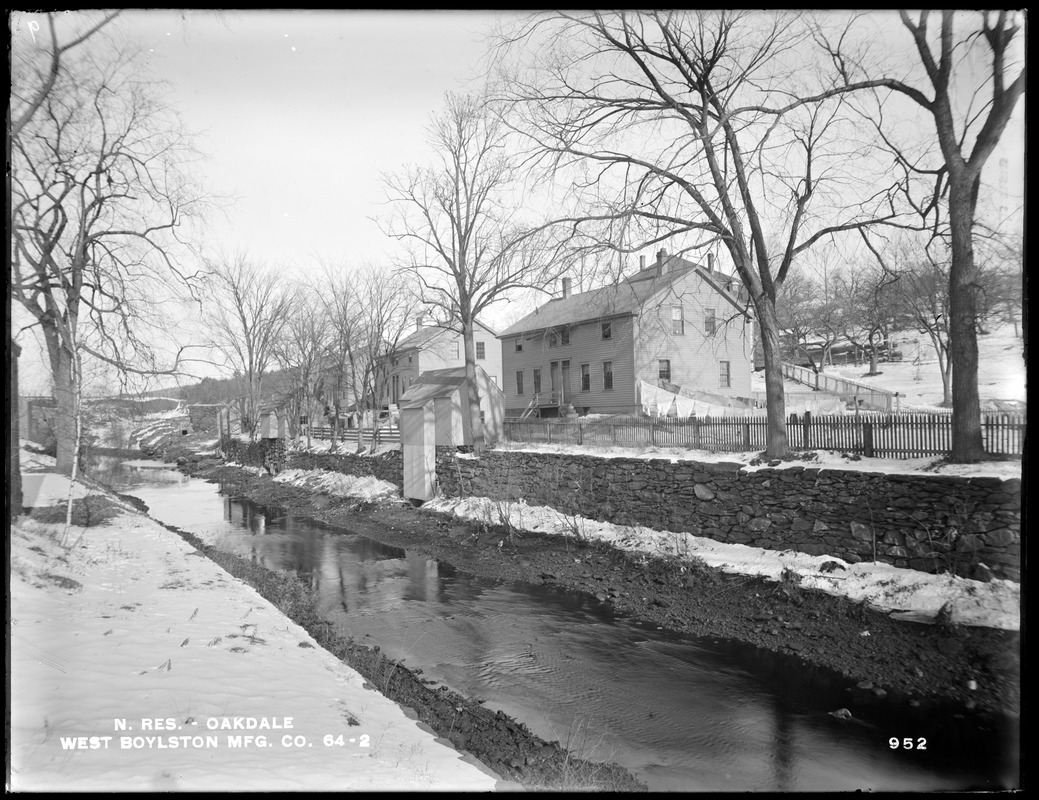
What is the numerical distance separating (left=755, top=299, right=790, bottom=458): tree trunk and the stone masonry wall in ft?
2.36

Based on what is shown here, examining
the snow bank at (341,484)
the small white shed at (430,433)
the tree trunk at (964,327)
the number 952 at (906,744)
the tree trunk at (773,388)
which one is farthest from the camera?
the snow bank at (341,484)

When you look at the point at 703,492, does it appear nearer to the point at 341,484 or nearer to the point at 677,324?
the point at 341,484

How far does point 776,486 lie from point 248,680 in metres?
8.71

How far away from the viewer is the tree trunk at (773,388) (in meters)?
10.9

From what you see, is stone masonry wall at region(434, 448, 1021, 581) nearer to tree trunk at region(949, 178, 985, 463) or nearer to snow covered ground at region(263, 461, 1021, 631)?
snow covered ground at region(263, 461, 1021, 631)

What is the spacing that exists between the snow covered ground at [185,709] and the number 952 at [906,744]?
3919 millimetres

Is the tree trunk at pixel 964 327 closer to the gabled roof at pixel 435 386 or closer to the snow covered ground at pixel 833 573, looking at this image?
the snow covered ground at pixel 833 573

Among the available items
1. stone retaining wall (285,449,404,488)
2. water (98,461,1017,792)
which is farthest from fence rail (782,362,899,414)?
water (98,461,1017,792)

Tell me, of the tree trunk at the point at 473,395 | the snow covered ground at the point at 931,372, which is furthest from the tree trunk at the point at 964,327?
the tree trunk at the point at 473,395

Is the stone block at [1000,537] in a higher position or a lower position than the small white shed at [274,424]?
lower

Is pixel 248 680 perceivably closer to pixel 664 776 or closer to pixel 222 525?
pixel 664 776

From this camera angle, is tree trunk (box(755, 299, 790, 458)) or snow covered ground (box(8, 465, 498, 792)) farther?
tree trunk (box(755, 299, 790, 458))

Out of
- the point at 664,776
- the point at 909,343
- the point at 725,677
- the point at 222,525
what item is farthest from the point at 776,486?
the point at 909,343

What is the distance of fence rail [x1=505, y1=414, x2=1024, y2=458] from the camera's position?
7.79 m
